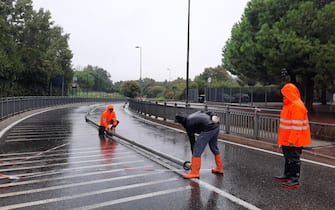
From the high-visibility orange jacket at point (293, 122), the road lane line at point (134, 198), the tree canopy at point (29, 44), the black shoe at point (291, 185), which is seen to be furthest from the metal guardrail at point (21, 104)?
the black shoe at point (291, 185)

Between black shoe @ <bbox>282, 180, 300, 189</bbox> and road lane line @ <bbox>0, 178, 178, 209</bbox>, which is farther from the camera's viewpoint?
black shoe @ <bbox>282, 180, 300, 189</bbox>

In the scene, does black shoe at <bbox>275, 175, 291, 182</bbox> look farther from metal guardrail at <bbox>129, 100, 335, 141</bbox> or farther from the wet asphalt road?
metal guardrail at <bbox>129, 100, 335, 141</bbox>

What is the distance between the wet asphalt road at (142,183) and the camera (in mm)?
4875

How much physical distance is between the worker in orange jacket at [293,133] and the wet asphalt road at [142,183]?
28 cm

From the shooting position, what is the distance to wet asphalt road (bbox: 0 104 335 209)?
488cm

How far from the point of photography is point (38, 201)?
4.93 meters

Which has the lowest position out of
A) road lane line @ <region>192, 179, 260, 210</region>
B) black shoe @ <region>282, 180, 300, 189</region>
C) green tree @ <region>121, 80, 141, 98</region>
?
road lane line @ <region>192, 179, 260, 210</region>

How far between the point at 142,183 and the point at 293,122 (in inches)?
114

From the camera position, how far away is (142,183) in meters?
5.90

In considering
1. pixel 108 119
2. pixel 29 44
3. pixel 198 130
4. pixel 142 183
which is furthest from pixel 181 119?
pixel 29 44

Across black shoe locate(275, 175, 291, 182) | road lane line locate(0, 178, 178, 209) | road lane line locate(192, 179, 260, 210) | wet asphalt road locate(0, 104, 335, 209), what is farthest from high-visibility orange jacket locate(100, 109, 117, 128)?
black shoe locate(275, 175, 291, 182)

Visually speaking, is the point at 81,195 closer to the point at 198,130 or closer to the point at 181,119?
the point at 181,119

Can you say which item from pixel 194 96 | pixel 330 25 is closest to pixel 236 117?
pixel 330 25

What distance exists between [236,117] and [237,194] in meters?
6.23
